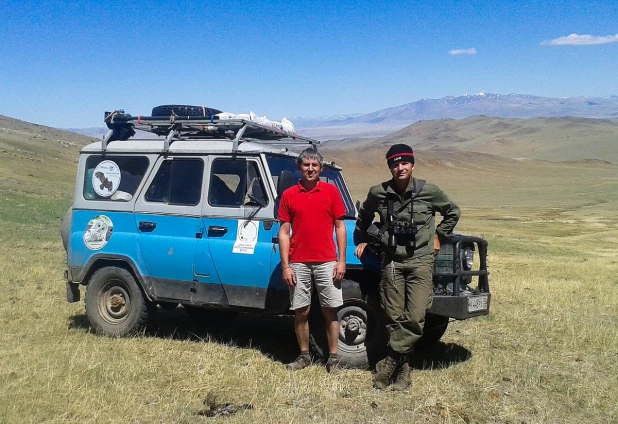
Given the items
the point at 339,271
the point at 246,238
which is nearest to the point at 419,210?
the point at 339,271

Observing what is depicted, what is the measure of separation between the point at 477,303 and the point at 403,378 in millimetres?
998

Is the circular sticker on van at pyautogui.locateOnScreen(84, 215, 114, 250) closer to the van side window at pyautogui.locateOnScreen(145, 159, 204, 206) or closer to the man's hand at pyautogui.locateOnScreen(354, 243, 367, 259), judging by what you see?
the van side window at pyautogui.locateOnScreen(145, 159, 204, 206)

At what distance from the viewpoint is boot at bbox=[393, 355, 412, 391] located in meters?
5.35

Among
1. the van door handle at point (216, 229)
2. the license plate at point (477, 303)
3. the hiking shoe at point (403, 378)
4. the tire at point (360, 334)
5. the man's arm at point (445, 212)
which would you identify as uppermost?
the man's arm at point (445, 212)

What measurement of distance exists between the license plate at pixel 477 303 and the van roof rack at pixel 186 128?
2.74 meters

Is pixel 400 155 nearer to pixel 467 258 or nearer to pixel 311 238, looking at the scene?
pixel 311 238

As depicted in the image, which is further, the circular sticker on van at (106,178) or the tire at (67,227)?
the tire at (67,227)

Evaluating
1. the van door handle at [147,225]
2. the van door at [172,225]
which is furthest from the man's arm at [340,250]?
the van door handle at [147,225]

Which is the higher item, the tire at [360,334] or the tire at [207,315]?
the tire at [360,334]

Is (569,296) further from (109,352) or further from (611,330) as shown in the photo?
(109,352)

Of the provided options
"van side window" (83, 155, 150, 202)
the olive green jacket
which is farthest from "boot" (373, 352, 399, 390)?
"van side window" (83, 155, 150, 202)

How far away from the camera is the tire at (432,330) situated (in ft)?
20.9

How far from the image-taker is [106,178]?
698cm

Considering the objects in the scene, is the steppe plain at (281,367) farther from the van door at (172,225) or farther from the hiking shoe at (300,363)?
the van door at (172,225)
